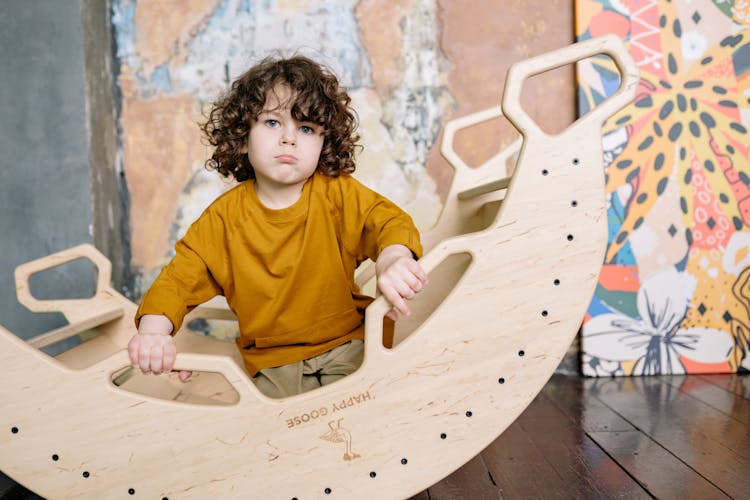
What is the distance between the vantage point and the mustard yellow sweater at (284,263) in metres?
1.10

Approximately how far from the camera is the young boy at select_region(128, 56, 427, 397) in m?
1.09

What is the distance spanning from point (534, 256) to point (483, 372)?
17cm

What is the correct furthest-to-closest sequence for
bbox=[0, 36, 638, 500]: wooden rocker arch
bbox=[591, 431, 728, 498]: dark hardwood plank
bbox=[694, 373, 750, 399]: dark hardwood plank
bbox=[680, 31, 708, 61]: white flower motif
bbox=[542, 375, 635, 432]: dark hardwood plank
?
bbox=[680, 31, 708, 61]: white flower motif → bbox=[694, 373, 750, 399]: dark hardwood plank → bbox=[542, 375, 635, 432]: dark hardwood plank → bbox=[591, 431, 728, 498]: dark hardwood plank → bbox=[0, 36, 638, 500]: wooden rocker arch

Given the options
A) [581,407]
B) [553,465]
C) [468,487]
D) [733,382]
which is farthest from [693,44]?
[468,487]

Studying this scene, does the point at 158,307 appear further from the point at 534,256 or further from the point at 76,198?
the point at 76,198

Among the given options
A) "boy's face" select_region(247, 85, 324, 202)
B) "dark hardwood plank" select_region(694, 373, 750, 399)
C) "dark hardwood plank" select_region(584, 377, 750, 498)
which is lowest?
"dark hardwood plank" select_region(694, 373, 750, 399)

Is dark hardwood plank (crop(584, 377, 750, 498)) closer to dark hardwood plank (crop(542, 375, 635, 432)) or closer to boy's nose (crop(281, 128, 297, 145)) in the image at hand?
dark hardwood plank (crop(542, 375, 635, 432))

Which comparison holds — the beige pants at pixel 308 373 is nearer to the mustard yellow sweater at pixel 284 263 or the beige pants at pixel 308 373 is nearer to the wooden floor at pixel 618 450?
the mustard yellow sweater at pixel 284 263

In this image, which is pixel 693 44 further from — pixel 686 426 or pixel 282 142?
pixel 282 142

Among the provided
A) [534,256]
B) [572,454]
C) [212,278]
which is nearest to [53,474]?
[212,278]

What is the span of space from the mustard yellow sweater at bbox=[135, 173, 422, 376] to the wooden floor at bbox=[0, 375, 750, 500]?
1.07ft

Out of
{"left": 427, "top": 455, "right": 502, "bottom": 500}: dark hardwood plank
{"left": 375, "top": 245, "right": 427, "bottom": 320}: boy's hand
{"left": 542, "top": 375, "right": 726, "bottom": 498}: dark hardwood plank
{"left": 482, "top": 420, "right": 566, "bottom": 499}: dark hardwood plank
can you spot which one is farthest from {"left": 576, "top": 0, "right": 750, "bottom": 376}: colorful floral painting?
{"left": 375, "top": 245, "right": 427, "bottom": 320}: boy's hand

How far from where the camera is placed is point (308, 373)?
1.10 meters

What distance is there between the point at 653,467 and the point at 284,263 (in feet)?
2.32
